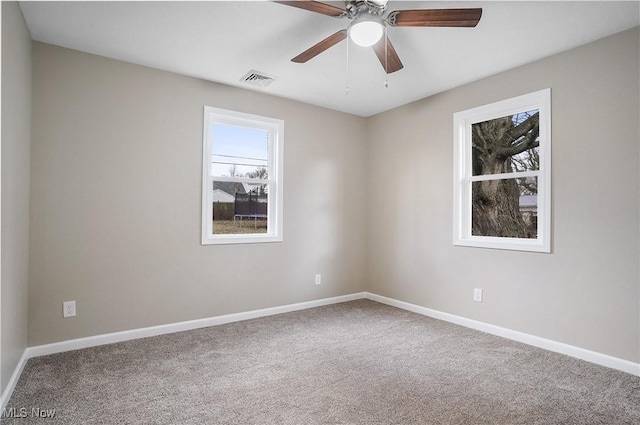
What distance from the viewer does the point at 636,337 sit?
97.3 inches

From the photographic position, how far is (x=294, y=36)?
265 cm

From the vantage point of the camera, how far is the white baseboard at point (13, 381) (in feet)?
6.46

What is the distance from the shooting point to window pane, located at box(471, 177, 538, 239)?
10.4 feet

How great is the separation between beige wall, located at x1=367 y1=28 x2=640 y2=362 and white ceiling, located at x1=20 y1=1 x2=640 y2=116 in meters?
0.21

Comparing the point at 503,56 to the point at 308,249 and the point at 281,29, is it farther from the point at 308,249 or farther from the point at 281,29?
the point at 308,249

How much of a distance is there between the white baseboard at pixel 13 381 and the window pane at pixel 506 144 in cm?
405

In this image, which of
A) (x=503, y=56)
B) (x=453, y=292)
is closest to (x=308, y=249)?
(x=453, y=292)

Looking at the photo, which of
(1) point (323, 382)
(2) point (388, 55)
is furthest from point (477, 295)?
(2) point (388, 55)

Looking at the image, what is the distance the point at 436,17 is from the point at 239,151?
2434 mm

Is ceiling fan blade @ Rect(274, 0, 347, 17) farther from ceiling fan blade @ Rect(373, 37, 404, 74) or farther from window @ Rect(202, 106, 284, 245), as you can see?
window @ Rect(202, 106, 284, 245)

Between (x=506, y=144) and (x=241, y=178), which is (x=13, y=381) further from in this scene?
(x=506, y=144)

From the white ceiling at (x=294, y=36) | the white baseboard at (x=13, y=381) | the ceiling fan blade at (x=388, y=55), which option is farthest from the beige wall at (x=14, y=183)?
the ceiling fan blade at (x=388, y=55)

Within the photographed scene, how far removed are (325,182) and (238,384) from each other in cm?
264

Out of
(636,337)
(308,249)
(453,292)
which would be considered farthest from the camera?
(308,249)
